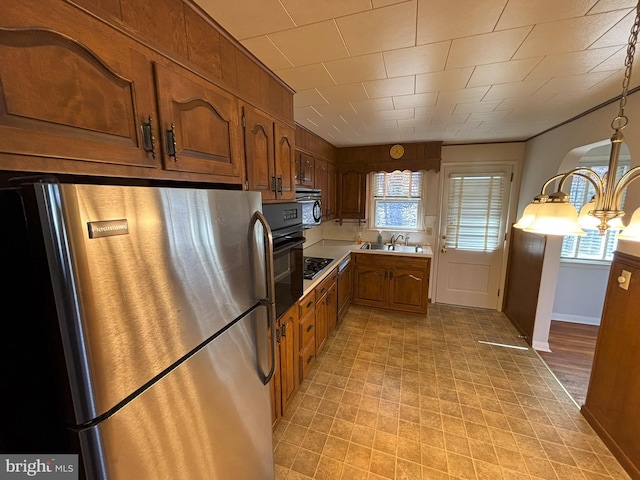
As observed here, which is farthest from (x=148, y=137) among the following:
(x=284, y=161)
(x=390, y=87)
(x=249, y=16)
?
(x=390, y=87)

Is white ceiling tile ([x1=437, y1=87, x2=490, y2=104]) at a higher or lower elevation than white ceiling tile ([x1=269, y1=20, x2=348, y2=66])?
lower

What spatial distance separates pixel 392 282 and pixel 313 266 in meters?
1.39

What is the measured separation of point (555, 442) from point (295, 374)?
1.79 metres

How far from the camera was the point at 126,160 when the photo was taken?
0.84m

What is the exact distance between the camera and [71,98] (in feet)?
2.31

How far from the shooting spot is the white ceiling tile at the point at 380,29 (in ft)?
3.56

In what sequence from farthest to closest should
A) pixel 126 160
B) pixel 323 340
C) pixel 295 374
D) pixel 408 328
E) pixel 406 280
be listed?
pixel 406 280
pixel 408 328
pixel 323 340
pixel 295 374
pixel 126 160

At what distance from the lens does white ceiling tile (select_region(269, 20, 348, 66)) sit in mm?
1192

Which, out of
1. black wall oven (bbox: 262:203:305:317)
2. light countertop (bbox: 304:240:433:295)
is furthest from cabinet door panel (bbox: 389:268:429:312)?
black wall oven (bbox: 262:203:305:317)

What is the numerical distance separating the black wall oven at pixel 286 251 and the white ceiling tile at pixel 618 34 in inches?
67.7

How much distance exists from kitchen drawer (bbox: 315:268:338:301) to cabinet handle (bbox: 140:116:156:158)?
5.63 feet

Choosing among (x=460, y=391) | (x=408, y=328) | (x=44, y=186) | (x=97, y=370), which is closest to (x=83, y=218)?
(x=44, y=186)

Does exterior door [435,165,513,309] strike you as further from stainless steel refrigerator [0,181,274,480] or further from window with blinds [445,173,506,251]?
stainless steel refrigerator [0,181,274,480]

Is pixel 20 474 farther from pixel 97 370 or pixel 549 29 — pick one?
pixel 549 29
